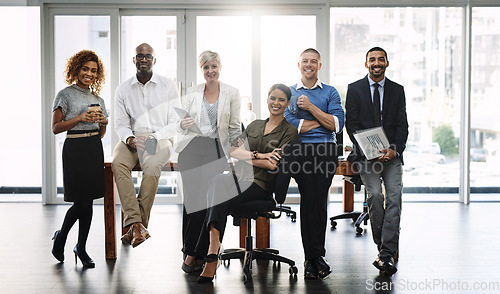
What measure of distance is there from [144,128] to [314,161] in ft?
4.49

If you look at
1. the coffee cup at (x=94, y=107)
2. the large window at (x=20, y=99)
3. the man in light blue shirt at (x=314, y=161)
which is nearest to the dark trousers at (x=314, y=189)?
the man in light blue shirt at (x=314, y=161)

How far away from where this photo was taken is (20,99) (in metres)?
7.48

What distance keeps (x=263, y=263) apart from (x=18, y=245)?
2.15 meters

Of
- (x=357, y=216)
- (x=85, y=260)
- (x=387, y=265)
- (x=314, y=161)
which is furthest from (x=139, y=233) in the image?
(x=357, y=216)

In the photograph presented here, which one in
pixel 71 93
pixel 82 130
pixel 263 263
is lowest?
pixel 263 263

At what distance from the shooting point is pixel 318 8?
727 cm

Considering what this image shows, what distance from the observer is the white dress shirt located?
4512 millimetres

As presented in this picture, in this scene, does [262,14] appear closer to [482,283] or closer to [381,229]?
[381,229]

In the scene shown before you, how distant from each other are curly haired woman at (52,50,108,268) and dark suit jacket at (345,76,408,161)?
6.01 feet

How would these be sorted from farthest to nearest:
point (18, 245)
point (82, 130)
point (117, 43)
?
point (117, 43) < point (18, 245) < point (82, 130)

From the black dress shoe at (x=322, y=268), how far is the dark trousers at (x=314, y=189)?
3 cm

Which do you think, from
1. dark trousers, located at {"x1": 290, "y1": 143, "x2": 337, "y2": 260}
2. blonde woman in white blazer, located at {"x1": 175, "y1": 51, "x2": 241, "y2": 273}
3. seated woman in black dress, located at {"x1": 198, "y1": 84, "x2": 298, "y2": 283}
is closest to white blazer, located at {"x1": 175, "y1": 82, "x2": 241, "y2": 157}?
blonde woman in white blazer, located at {"x1": 175, "y1": 51, "x2": 241, "y2": 273}

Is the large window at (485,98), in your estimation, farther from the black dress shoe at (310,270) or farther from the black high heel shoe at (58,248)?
the black high heel shoe at (58,248)

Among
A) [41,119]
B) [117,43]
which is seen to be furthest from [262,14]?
[41,119]
